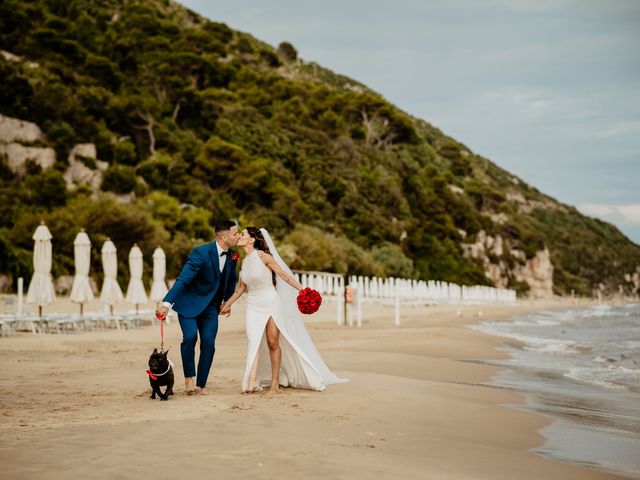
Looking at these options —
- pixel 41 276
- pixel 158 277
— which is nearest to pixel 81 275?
Answer: pixel 41 276

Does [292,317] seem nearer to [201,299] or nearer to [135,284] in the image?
[201,299]

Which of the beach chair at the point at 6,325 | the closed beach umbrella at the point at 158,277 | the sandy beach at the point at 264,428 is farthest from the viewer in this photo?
the closed beach umbrella at the point at 158,277

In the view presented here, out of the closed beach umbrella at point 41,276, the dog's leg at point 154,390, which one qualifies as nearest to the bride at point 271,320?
the dog's leg at point 154,390

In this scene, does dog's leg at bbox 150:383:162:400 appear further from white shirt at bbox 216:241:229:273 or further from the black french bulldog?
white shirt at bbox 216:241:229:273

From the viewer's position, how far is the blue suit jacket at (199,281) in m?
7.37

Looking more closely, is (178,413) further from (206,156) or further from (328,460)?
(206,156)

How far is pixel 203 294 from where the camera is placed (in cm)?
749

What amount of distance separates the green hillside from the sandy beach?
22.2 meters

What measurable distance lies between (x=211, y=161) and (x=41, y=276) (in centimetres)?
3398

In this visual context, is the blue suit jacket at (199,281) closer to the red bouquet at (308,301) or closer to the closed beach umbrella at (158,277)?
the red bouquet at (308,301)

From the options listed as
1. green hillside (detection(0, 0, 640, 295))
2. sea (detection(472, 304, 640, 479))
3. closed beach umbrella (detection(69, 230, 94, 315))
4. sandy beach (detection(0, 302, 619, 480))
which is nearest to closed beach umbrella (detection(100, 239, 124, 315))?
closed beach umbrella (detection(69, 230, 94, 315))

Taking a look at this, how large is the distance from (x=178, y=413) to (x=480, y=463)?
2.56 meters

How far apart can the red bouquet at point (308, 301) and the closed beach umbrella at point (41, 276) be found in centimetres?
1162

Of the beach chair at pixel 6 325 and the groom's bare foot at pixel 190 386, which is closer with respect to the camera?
the groom's bare foot at pixel 190 386
